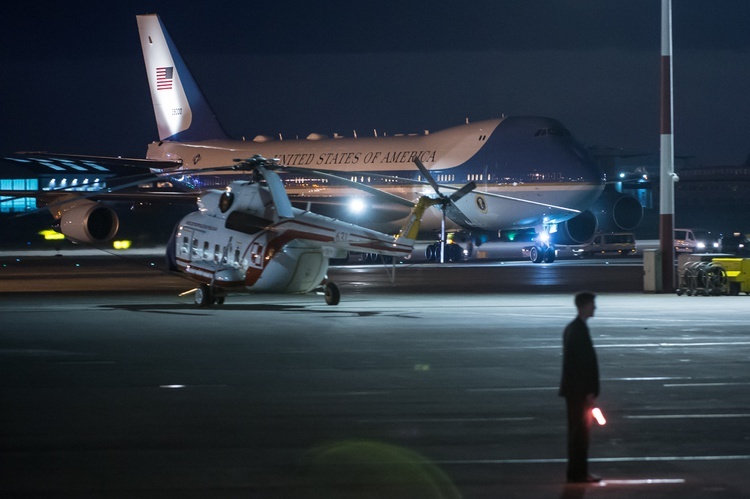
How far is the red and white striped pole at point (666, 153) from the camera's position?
30.8 metres

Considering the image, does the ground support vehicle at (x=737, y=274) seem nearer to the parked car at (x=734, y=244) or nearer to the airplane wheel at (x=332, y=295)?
the airplane wheel at (x=332, y=295)

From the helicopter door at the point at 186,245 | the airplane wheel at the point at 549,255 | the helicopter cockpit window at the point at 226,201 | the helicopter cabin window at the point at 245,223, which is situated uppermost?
the helicopter cockpit window at the point at 226,201

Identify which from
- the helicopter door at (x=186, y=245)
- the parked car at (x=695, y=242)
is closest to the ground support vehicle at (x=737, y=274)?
the helicopter door at (x=186, y=245)

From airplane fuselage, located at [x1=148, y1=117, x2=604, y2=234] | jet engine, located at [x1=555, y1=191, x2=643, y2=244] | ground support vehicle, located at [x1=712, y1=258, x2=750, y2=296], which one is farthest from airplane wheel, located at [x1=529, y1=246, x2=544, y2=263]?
ground support vehicle, located at [x1=712, y1=258, x2=750, y2=296]

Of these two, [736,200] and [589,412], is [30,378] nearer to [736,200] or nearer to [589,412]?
[589,412]

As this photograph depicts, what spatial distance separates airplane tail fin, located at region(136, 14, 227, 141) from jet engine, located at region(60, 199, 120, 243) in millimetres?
24274

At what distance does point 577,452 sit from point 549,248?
130ft

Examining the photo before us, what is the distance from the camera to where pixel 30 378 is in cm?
1490

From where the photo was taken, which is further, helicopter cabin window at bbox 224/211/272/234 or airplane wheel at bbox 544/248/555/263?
airplane wheel at bbox 544/248/555/263

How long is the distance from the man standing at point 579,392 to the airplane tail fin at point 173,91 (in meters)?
54.3

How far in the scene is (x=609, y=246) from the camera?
58156mm

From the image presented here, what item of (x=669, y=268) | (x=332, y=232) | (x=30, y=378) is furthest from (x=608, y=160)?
(x=30, y=378)

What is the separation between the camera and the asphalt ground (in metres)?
9.25

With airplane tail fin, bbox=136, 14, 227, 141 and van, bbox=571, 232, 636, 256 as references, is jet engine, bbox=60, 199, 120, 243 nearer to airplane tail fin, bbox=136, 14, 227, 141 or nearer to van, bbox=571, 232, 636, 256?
airplane tail fin, bbox=136, 14, 227, 141
